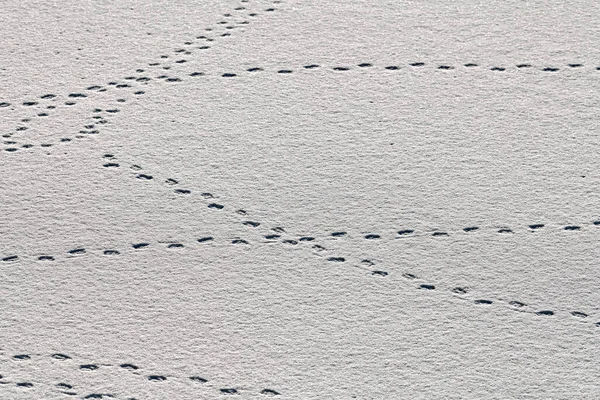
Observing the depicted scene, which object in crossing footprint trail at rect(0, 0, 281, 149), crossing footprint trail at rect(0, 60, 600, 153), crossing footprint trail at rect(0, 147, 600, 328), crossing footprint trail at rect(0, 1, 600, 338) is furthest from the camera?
crossing footprint trail at rect(0, 60, 600, 153)

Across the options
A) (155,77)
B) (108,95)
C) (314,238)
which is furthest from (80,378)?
(155,77)

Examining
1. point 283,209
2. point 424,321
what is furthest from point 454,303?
point 283,209

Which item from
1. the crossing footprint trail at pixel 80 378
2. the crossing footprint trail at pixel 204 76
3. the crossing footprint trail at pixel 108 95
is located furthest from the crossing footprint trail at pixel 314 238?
the crossing footprint trail at pixel 108 95

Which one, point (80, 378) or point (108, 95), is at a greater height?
point (108, 95)

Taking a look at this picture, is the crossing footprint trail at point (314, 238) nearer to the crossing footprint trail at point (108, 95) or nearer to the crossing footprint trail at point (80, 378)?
the crossing footprint trail at point (80, 378)

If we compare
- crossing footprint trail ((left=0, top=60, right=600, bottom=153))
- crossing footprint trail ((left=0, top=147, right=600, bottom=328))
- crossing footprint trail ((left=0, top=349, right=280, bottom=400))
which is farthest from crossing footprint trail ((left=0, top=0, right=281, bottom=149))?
crossing footprint trail ((left=0, top=349, right=280, bottom=400))

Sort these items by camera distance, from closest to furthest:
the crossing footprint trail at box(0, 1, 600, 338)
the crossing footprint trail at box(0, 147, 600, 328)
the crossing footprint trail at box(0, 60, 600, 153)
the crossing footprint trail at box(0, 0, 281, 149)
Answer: the crossing footprint trail at box(0, 147, 600, 328)
the crossing footprint trail at box(0, 1, 600, 338)
the crossing footprint trail at box(0, 0, 281, 149)
the crossing footprint trail at box(0, 60, 600, 153)

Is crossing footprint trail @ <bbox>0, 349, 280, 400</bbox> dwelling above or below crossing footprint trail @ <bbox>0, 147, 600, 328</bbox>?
below

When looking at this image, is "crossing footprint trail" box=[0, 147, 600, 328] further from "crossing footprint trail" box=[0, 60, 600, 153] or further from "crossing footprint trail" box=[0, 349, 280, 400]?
"crossing footprint trail" box=[0, 60, 600, 153]

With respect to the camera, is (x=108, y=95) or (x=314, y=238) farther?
(x=108, y=95)

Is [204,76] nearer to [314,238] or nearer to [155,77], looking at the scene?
[155,77]

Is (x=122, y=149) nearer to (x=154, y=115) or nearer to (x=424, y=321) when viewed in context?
(x=154, y=115)
